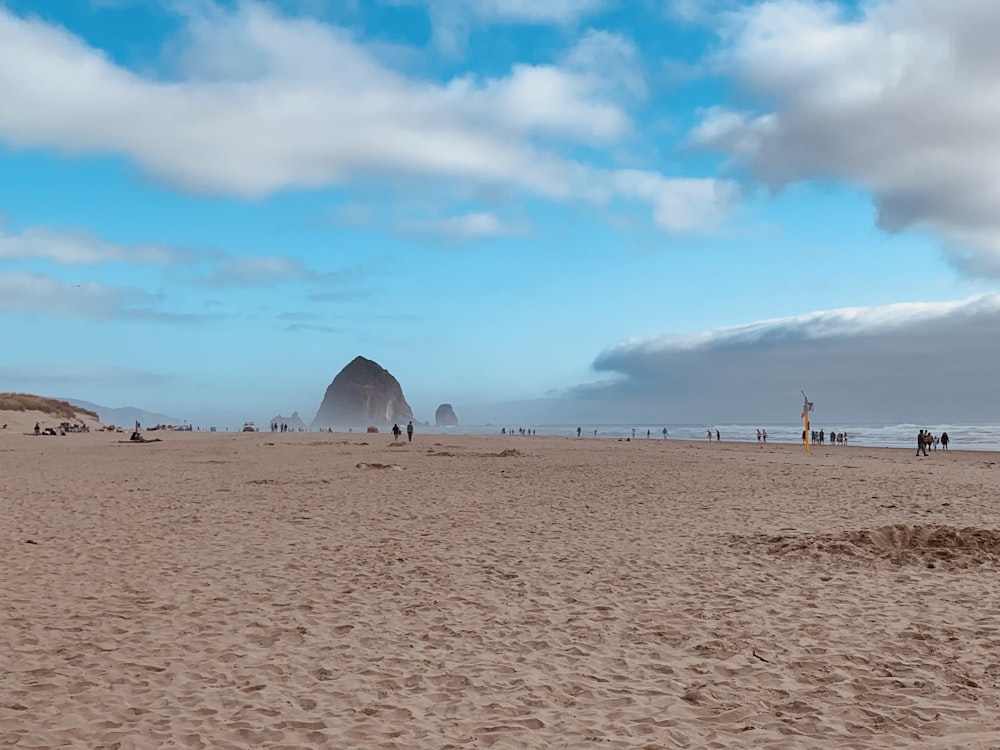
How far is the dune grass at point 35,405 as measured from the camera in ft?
256

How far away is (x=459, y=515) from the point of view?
52.4 ft

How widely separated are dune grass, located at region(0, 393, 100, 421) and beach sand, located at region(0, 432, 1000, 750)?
73.5 meters

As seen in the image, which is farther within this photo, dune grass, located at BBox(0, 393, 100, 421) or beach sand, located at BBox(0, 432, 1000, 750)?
dune grass, located at BBox(0, 393, 100, 421)

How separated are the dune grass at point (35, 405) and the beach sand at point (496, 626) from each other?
7350cm

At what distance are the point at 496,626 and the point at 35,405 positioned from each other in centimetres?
9013

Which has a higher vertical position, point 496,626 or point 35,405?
point 35,405

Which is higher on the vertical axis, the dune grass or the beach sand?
the dune grass

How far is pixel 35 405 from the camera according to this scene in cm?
8244

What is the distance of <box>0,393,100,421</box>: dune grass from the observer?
7802 centimetres

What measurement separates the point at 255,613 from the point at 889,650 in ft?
21.7

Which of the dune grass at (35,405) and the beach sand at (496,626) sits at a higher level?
the dune grass at (35,405)

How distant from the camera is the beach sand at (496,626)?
5582 millimetres

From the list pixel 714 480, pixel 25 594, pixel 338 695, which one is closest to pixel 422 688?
pixel 338 695

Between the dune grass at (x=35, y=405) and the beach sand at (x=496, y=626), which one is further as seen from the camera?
the dune grass at (x=35, y=405)
